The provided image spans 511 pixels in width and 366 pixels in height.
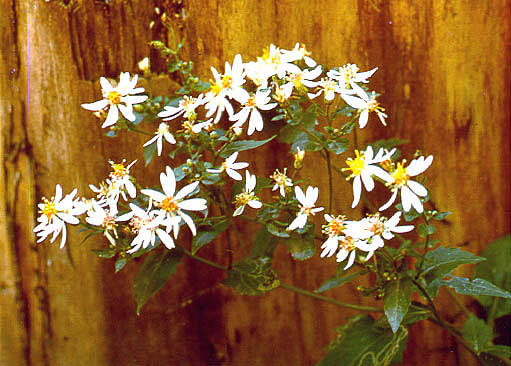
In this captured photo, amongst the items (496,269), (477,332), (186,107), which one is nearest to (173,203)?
(186,107)

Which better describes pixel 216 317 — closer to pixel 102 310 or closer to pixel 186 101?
pixel 102 310

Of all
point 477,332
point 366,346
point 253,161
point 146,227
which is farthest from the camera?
point 253,161

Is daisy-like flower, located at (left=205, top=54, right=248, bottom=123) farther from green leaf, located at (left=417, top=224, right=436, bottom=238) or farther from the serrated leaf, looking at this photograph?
the serrated leaf

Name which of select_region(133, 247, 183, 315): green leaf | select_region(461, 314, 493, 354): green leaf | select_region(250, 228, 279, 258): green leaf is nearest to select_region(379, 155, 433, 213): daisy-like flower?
select_region(250, 228, 279, 258): green leaf

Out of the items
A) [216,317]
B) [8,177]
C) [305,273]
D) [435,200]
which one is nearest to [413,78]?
[435,200]

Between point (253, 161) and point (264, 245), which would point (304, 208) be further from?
point (253, 161)

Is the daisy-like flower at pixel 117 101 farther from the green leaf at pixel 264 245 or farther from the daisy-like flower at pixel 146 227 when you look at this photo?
the green leaf at pixel 264 245
